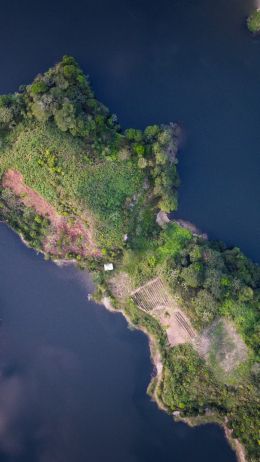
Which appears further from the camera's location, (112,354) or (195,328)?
(112,354)

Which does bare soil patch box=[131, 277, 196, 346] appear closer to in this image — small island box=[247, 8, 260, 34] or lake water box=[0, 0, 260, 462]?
lake water box=[0, 0, 260, 462]

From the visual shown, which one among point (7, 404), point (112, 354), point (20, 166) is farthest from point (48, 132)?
point (7, 404)

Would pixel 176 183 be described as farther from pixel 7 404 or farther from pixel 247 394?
pixel 7 404

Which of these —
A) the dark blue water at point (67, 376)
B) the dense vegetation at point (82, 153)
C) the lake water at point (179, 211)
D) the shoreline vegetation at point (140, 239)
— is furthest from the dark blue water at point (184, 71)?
the dark blue water at point (67, 376)

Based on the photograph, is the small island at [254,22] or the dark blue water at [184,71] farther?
the dark blue water at [184,71]

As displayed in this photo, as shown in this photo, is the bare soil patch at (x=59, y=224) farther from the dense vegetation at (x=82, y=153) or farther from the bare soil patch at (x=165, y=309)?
the bare soil patch at (x=165, y=309)

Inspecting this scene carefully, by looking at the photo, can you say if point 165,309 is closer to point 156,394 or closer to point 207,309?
point 207,309

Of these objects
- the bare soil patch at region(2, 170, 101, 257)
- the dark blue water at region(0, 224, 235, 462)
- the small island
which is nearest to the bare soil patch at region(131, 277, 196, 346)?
the dark blue water at region(0, 224, 235, 462)
